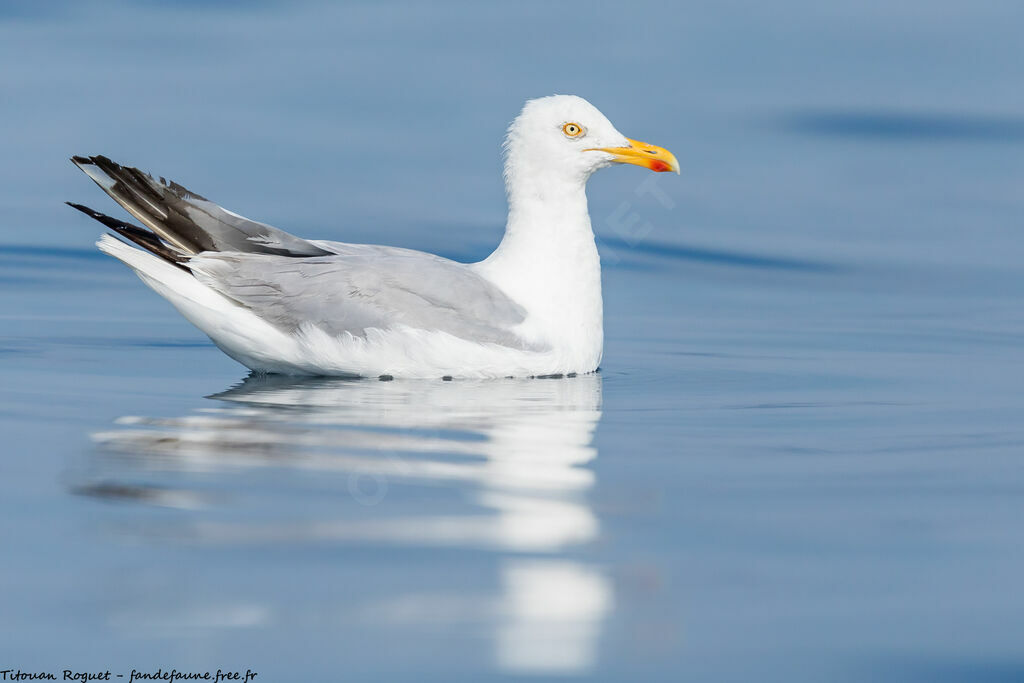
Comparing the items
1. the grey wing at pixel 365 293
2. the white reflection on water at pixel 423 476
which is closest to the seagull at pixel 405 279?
the grey wing at pixel 365 293

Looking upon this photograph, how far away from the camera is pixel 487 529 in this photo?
623cm

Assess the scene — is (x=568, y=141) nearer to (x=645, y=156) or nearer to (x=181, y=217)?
(x=645, y=156)

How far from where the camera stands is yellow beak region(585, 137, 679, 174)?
35.8 feet

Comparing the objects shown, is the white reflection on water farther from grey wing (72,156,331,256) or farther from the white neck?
grey wing (72,156,331,256)

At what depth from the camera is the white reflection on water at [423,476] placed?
17.4ft

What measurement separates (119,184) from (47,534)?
16.5 feet

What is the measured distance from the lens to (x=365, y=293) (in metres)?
10.3

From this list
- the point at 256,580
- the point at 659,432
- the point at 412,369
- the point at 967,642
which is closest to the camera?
the point at 967,642

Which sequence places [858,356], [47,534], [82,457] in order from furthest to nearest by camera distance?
[858,356] → [82,457] → [47,534]

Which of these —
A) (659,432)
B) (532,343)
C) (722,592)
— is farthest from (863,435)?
(722,592)

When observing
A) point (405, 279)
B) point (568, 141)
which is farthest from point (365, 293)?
point (568, 141)

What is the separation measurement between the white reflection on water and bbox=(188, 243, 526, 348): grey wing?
362 mm

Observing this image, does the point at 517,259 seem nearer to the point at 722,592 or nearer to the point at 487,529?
the point at 487,529

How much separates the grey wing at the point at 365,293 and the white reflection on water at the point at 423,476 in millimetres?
362
